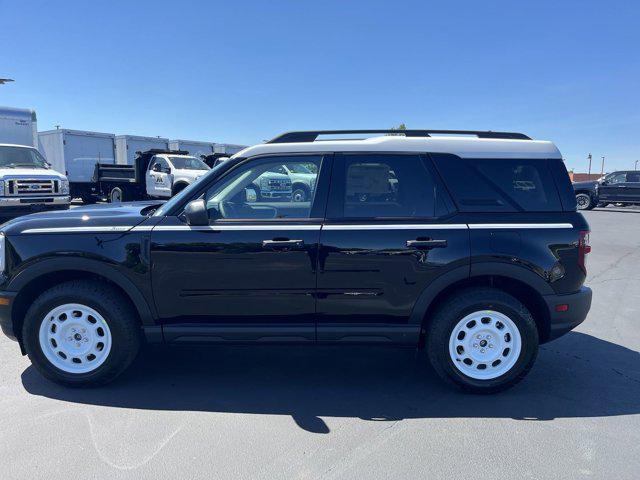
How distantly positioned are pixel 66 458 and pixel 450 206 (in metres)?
2.96

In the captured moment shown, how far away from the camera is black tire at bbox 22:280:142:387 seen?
11.3 feet

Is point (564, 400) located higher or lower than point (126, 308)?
lower

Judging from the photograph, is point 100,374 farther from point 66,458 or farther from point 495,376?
point 495,376

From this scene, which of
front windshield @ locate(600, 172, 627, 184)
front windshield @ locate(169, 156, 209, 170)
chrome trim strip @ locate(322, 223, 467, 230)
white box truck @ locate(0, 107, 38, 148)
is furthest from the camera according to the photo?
front windshield @ locate(600, 172, 627, 184)

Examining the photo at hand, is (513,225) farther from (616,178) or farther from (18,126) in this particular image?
(616,178)

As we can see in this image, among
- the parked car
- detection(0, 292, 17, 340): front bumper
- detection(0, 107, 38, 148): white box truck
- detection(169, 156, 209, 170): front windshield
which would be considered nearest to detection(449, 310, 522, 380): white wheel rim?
detection(0, 292, 17, 340): front bumper

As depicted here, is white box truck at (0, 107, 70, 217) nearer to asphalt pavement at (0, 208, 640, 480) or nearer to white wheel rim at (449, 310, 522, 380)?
asphalt pavement at (0, 208, 640, 480)

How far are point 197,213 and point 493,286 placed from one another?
227 centimetres

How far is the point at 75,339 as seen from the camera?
11.7 ft

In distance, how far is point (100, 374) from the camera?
11.6 feet

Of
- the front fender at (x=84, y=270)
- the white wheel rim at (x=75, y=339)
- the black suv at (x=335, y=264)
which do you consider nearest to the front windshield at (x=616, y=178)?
the black suv at (x=335, y=264)

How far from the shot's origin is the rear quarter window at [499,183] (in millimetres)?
3477

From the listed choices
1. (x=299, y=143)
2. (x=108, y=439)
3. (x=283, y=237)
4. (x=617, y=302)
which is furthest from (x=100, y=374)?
(x=617, y=302)

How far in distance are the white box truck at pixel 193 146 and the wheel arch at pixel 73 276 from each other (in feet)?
66.0
